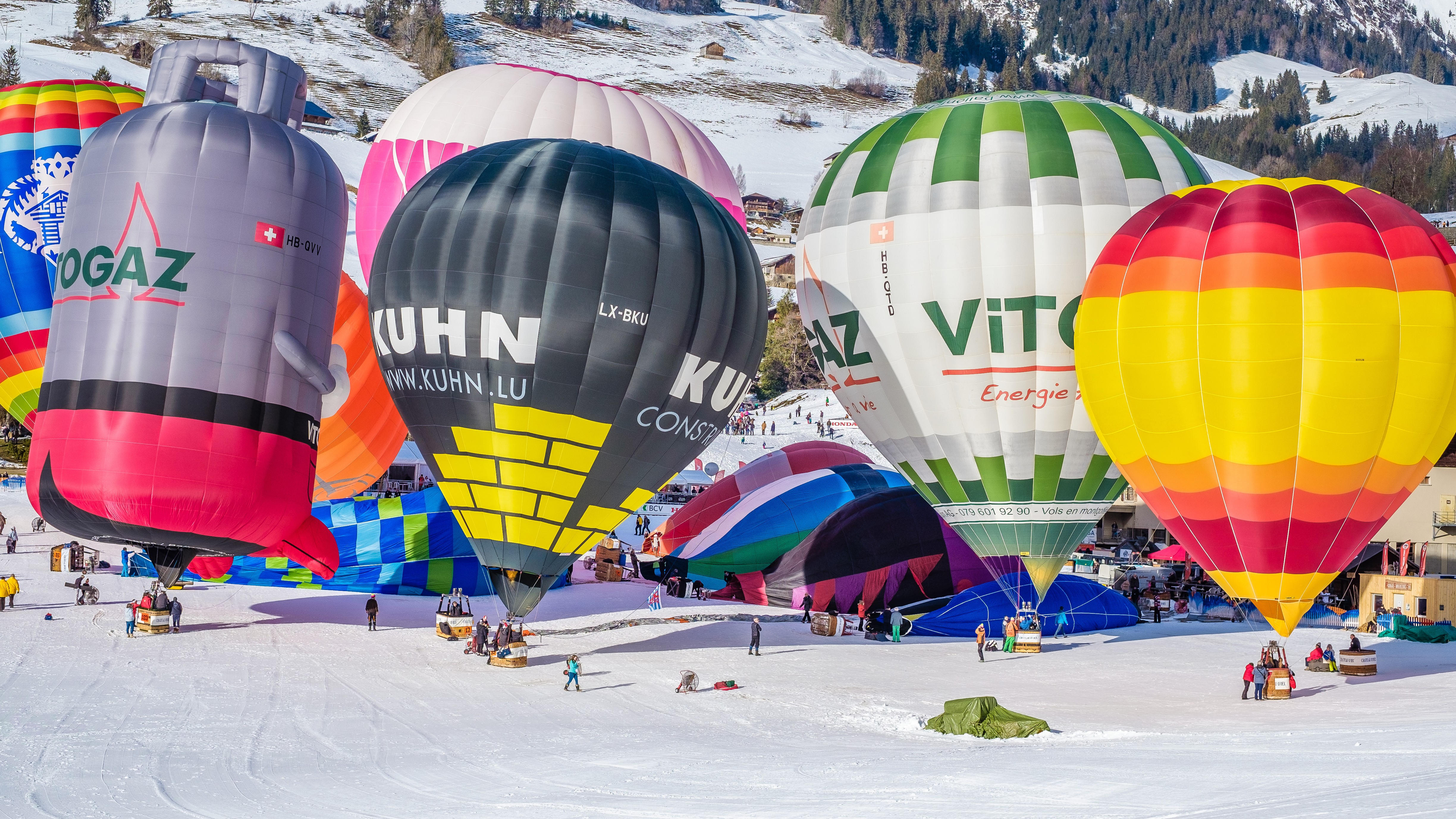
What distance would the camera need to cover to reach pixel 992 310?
21031 mm

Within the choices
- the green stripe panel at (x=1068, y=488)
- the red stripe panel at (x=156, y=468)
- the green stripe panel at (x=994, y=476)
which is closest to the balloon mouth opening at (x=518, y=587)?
the red stripe panel at (x=156, y=468)

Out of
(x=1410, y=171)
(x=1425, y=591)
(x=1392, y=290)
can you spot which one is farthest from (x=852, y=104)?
(x=1392, y=290)

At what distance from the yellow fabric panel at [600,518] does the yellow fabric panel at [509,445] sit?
111cm

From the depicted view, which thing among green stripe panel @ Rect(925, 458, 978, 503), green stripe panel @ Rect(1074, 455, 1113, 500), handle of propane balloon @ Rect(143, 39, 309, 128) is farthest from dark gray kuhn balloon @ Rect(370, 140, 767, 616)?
green stripe panel @ Rect(1074, 455, 1113, 500)

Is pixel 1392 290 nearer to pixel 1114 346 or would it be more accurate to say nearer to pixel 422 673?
pixel 1114 346

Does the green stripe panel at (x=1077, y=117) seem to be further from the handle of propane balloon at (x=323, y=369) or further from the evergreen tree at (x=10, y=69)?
the evergreen tree at (x=10, y=69)

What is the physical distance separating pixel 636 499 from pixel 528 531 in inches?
68.6

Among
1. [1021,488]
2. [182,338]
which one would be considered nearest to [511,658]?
[182,338]

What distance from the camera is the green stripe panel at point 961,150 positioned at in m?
21.5

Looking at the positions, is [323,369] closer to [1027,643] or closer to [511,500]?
[511,500]

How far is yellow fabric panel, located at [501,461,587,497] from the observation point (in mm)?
18125

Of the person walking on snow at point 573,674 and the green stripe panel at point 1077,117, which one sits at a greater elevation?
the green stripe panel at point 1077,117

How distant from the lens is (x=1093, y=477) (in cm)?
2145

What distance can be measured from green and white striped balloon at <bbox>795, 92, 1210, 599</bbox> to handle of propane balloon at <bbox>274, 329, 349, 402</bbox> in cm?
791
